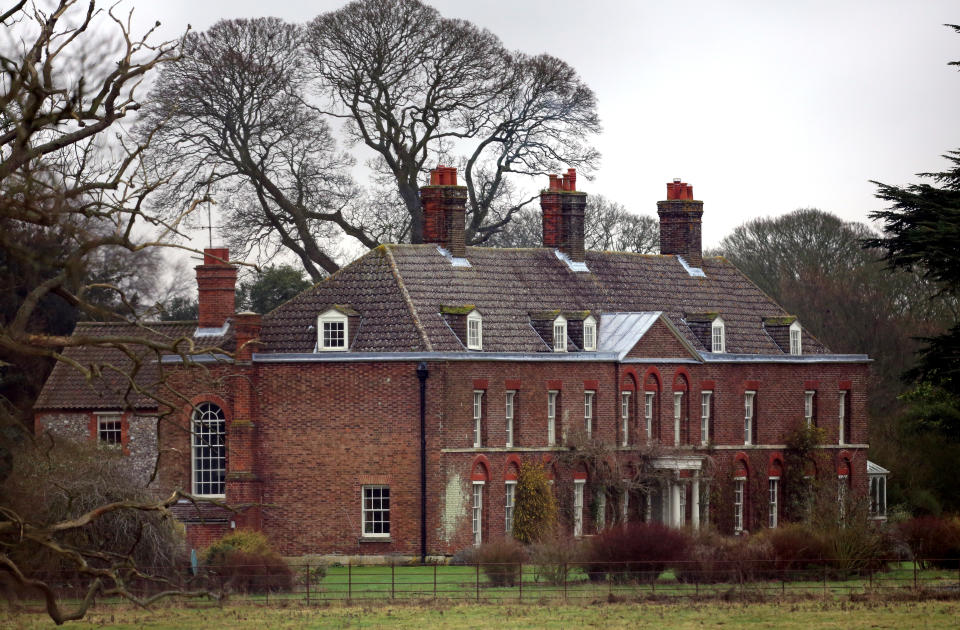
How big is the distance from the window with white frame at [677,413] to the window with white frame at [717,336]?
8.07ft

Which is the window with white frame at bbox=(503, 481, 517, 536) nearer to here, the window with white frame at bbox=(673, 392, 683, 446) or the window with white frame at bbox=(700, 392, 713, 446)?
the window with white frame at bbox=(673, 392, 683, 446)

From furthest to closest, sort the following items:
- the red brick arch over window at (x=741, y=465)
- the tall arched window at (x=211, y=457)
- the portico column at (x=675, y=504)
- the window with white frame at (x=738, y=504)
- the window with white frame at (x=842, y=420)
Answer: the window with white frame at (x=842, y=420), the red brick arch over window at (x=741, y=465), the window with white frame at (x=738, y=504), the portico column at (x=675, y=504), the tall arched window at (x=211, y=457)

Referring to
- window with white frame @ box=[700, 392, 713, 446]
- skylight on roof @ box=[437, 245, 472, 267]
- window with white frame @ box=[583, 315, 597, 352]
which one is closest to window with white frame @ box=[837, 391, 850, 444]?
window with white frame @ box=[700, 392, 713, 446]

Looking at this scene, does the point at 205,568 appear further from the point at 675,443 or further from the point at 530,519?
the point at 675,443

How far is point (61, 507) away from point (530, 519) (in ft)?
47.2

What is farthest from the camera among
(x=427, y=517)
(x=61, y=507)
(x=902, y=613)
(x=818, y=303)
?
(x=818, y=303)

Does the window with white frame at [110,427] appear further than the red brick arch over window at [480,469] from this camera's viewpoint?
Yes

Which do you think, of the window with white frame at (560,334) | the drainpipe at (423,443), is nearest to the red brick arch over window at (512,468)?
the drainpipe at (423,443)

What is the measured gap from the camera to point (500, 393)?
47656 millimetres

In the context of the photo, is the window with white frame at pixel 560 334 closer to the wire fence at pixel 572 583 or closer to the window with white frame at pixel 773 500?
the window with white frame at pixel 773 500

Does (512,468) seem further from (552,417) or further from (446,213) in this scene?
(446,213)

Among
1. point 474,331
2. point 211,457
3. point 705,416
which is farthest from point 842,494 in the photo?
point 211,457

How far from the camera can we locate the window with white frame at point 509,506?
4713 centimetres

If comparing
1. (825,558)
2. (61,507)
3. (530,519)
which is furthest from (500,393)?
(61,507)
